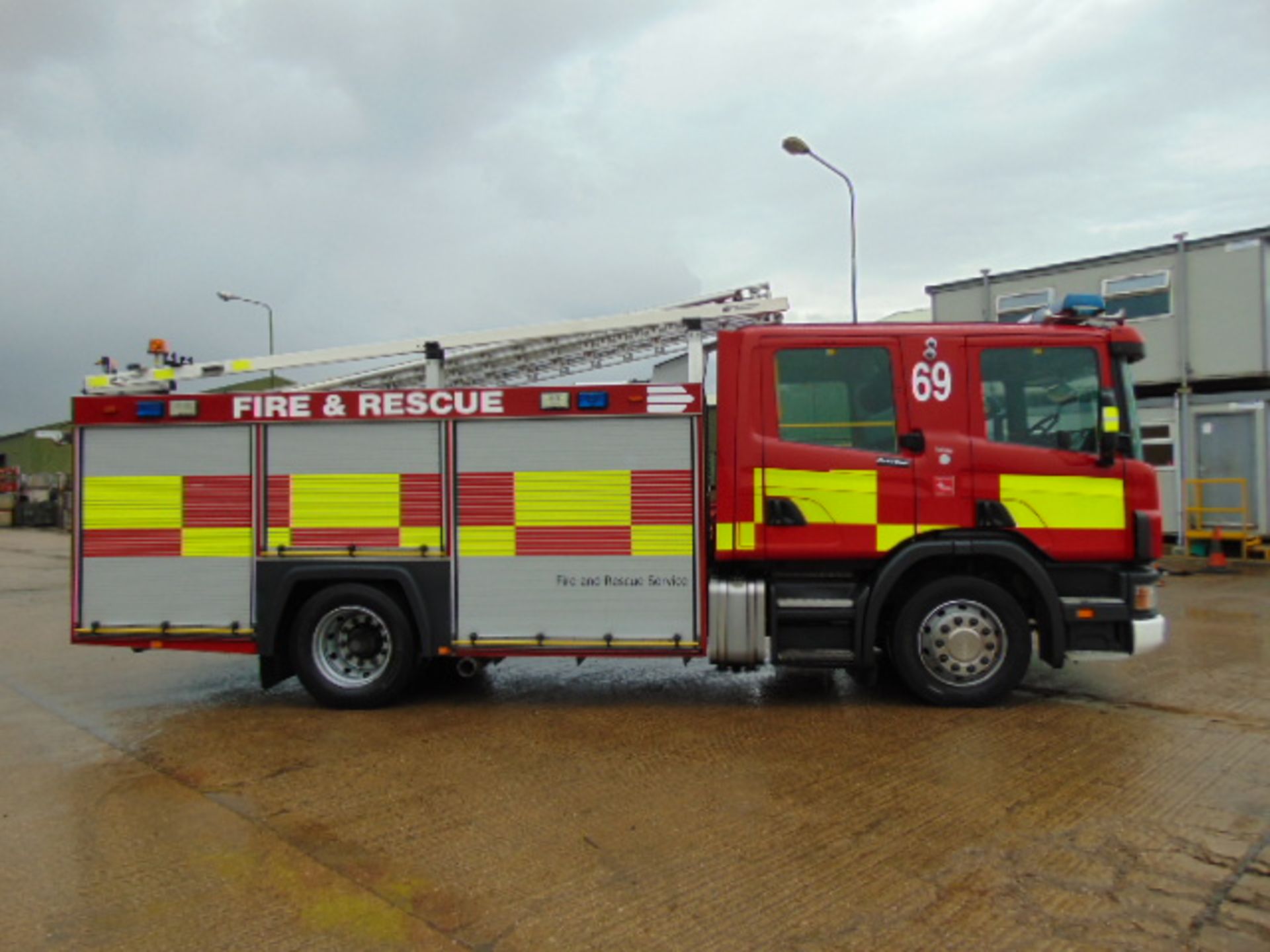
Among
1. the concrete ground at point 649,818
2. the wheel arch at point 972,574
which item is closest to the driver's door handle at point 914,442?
the wheel arch at point 972,574

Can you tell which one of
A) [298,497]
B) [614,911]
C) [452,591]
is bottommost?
[614,911]

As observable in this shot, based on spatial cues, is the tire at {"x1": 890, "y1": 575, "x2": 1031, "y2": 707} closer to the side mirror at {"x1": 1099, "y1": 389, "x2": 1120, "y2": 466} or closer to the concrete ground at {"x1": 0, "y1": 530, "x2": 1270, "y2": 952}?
the concrete ground at {"x1": 0, "y1": 530, "x2": 1270, "y2": 952}

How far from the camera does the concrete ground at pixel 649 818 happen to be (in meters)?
3.21

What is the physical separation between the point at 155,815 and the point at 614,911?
97.3 inches

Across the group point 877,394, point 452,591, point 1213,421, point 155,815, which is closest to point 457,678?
point 452,591

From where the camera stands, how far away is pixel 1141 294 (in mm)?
15852

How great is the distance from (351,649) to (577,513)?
6.16 ft

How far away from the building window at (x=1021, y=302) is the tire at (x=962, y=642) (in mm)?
12305

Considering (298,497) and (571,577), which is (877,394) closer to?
(571,577)

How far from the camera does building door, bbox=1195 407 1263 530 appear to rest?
1498 cm

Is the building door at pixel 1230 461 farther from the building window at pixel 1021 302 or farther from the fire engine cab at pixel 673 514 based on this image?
the fire engine cab at pixel 673 514

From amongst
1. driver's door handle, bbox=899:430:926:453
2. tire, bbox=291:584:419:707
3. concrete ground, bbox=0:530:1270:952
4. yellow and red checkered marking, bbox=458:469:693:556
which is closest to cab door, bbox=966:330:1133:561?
driver's door handle, bbox=899:430:926:453

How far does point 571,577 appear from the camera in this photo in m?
5.96

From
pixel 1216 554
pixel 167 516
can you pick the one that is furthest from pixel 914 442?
Answer: pixel 1216 554
